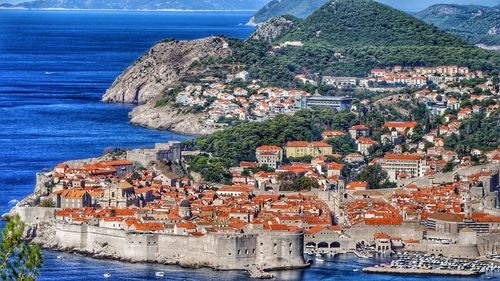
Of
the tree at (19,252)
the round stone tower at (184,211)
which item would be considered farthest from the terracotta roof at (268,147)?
the tree at (19,252)

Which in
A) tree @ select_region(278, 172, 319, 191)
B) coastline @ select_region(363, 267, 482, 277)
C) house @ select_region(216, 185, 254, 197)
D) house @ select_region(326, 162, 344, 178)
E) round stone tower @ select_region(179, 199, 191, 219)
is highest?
house @ select_region(326, 162, 344, 178)

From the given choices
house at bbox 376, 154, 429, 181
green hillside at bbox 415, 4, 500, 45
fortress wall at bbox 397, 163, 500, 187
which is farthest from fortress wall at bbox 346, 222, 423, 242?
green hillside at bbox 415, 4, 500, 45

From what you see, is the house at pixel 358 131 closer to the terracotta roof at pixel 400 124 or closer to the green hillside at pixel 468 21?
the terracotta roof at pixel 400 124

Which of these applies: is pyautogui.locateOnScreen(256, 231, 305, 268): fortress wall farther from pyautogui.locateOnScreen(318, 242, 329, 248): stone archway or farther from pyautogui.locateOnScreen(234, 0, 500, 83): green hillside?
pyautogui.locateOnScreen(234, 0, 500, 83): green hillside

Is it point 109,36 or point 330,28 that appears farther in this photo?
point 109,36

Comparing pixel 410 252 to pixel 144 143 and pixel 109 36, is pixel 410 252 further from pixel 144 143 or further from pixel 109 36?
pixel 109 36

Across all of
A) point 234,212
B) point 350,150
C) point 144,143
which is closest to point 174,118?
point 144,143

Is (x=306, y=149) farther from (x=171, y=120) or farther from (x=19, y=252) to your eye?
(x=19, y=252)

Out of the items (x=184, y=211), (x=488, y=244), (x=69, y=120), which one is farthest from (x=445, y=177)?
(x=69, y=120)
